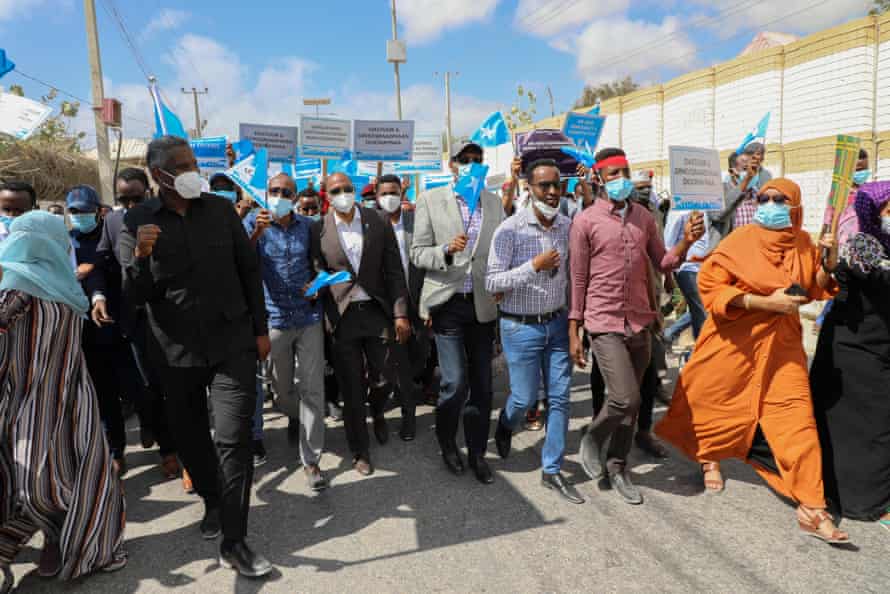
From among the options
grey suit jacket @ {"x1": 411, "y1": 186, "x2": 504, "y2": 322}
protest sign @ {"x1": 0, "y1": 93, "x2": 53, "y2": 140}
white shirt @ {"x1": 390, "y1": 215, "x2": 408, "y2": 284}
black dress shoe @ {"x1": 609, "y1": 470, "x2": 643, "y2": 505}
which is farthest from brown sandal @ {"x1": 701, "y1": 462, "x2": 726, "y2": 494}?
protest sign @ {"x1": 0, "y1": 93, "x2": 53, "y2": 140}

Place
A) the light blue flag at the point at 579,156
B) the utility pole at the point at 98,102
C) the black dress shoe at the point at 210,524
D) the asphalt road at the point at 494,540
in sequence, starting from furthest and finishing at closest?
the utility pole at the point at 98,102
the light blue flag at the point at 579,156
the black dress shoe at the point at 210,524
the asphalt road at the point at 494,540

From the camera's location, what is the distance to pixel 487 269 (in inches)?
153

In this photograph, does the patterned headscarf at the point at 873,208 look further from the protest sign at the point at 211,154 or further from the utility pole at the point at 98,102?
the utility pole at the point at 98,102

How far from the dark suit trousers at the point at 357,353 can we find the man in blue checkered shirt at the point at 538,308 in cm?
96

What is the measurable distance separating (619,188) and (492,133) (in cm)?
218

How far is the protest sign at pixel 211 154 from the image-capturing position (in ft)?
18.9

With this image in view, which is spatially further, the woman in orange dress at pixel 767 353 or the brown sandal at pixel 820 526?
the woman in orange dress at pixel 767 353

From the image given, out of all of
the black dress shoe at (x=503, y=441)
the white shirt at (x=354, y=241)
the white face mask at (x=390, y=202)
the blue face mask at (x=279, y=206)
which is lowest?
the black dress shoe at (x=503, y=441)

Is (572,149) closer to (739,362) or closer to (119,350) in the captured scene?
(739,362)

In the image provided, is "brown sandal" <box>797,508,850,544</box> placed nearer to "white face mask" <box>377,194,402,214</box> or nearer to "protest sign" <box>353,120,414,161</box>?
"white face mask" <box>377,194,402,214</box>

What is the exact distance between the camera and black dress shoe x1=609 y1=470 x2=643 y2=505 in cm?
370

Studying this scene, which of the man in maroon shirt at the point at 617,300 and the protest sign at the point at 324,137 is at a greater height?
the protest sign at the point at 324,137

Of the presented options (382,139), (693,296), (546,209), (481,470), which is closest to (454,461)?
(481,470)

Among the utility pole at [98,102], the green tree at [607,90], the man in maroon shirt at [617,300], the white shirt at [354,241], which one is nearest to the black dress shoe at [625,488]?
the man in maroon shirt at [617,300]
